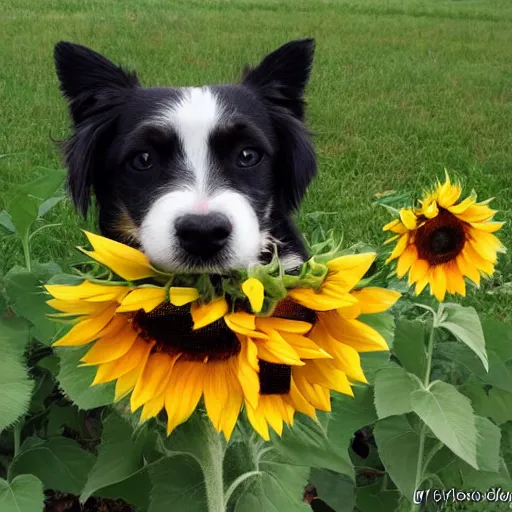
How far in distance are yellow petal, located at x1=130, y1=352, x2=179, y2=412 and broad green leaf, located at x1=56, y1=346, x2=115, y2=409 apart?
0.64 feet

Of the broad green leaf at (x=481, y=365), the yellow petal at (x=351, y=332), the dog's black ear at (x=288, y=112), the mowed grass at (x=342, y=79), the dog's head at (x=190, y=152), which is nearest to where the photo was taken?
the yellow petal at (x=351, y=332)

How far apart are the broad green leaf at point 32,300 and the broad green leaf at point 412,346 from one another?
0.66 m

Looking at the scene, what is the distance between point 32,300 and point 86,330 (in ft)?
1.94

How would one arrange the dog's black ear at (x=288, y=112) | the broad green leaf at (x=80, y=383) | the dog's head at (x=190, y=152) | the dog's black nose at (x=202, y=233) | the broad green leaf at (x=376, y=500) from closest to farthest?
the broad green leaf at (x=80, y=383)
the dog's black nose at (x=202, y=233)
the dog's head at (x=190, y=152)
the broad green leaf at (x=376, y=500)
the dog's black ear at (x=288, y=112)

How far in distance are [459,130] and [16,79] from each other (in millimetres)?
3972

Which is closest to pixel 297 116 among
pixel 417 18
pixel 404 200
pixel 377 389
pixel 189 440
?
pixel 404 200

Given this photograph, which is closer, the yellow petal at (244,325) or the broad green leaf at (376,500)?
the yellow petal at (244,325)

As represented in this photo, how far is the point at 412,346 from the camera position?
1.46 metres

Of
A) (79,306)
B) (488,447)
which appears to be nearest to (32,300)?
(79,306)

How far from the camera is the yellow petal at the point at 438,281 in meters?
1.41

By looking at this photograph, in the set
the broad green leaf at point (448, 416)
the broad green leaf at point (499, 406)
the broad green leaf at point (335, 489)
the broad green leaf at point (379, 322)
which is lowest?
the broad green leaf at point (335, 489)

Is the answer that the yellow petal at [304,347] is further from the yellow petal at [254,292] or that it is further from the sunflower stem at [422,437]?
the sunflower stem at [422,437]

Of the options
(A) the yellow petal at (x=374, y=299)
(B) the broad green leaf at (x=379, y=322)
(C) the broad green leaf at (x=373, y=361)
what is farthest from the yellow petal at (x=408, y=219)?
(A) the yellow petal at (x=374, y=299)

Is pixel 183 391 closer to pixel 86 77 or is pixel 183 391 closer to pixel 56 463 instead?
pixel 56 463
